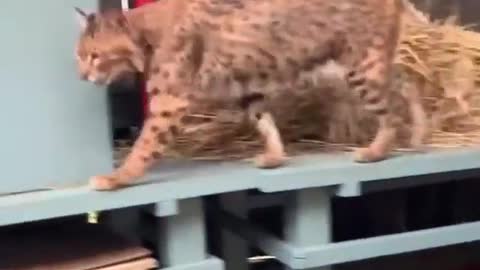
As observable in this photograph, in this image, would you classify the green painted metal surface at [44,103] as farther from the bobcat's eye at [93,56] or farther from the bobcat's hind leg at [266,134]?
the bobcat's hind leg at [266,134]

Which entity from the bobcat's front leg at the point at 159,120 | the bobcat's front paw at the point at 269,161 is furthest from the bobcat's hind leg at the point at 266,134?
the bobcat's front leg at the point at 159,120

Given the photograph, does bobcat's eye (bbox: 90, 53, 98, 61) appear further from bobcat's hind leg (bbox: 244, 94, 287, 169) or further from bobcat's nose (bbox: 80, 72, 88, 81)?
bobcat's hind leg (bbox: 244, 94, 287, 169)

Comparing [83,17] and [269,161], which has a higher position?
[83,17]

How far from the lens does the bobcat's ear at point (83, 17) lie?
39.9 inches

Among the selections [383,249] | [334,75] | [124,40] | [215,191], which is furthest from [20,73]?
[383,249]

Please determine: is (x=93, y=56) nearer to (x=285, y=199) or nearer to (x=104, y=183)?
(x=104, y=183)

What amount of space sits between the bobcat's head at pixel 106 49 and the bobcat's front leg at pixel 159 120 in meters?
0.03

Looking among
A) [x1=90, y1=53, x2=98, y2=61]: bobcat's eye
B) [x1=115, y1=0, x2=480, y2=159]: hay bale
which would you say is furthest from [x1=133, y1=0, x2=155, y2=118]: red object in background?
[x1=90, y1=53, x2=98, y2=61]: bobcat's eye

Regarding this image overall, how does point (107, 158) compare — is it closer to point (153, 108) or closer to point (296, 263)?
point (153, 108)

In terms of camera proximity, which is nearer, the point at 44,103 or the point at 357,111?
the point at 44,103

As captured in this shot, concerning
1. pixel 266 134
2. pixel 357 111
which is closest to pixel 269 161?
pixel 266 134

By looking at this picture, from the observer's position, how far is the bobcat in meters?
1.03

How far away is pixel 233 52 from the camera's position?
1060mm

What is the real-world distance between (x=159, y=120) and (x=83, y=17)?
0.13 meters
